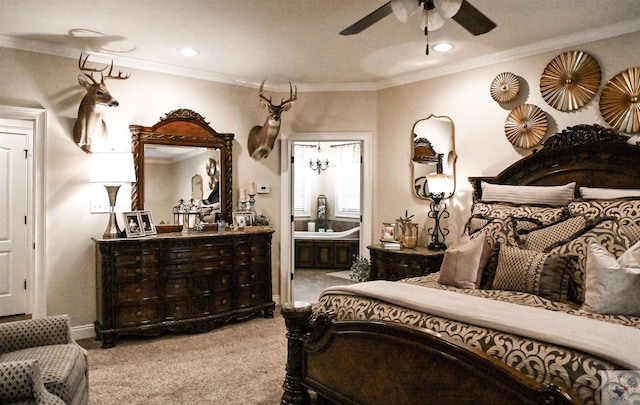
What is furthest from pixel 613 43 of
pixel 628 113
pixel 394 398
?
pixel 394 398

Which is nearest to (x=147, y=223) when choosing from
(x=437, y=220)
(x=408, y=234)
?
(x=408, y=234)

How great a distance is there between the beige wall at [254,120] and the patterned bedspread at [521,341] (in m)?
2.08

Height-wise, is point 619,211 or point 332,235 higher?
point 619,211

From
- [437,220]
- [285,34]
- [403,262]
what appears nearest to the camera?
[285,34]

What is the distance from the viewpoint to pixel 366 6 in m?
3.21

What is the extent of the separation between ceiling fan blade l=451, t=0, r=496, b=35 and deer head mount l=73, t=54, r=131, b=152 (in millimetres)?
2895

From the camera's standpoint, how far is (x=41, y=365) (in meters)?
2.16

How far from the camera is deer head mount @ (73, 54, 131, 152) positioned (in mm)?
4039

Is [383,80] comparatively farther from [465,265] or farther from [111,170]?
[111,170]

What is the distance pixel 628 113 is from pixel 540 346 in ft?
8.55

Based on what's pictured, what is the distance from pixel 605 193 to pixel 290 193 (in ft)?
10.8

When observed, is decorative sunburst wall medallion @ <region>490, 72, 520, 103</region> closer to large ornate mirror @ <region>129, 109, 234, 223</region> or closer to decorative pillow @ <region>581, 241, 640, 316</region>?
decorative pillow @ <region>581, 241, 640, 316</region>

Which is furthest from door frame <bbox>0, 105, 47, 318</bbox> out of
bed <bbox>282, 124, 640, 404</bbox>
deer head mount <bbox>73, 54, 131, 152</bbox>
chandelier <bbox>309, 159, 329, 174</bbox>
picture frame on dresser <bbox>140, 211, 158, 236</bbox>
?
chandelier <bbox>309, 159, 329, 174</bbox>

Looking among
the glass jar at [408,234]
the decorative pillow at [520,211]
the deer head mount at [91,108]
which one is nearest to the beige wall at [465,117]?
the glass jar at [408,234]
